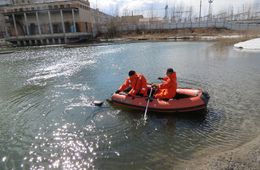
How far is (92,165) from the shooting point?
19.8ft

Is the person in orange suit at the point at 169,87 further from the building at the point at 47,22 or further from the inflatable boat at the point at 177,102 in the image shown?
the building at the point at 47,22

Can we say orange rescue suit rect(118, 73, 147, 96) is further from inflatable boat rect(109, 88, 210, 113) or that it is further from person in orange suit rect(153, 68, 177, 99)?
person in orange suit rect(153, 68, 177, 99)

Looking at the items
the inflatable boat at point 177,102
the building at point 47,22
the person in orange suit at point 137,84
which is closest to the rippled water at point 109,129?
the inflatable boat at point 177,102

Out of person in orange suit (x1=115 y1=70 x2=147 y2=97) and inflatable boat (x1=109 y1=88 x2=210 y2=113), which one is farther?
person in orange suit (x1=115 y1=70 x2=147 y2=97)

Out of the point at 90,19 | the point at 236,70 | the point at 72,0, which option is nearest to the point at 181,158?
the point at 236,70

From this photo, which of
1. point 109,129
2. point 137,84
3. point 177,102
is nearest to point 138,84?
point 137,84

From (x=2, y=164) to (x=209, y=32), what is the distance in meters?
56.8

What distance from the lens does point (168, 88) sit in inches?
352

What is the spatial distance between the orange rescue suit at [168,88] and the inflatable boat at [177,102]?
207mm

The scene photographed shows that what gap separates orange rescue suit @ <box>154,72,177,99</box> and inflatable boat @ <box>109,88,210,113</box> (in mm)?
207

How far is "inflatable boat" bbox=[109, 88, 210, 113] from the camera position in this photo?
28.2ft

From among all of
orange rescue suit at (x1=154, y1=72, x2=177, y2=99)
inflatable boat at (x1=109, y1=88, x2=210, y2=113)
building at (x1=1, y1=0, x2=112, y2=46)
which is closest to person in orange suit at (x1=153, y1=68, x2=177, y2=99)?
orange rescue suit at (x1=154, y1=72, x2=177, y2=99)

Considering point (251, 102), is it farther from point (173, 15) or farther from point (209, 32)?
point (173, 15)

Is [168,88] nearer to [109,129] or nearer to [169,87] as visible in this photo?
[169,87]
